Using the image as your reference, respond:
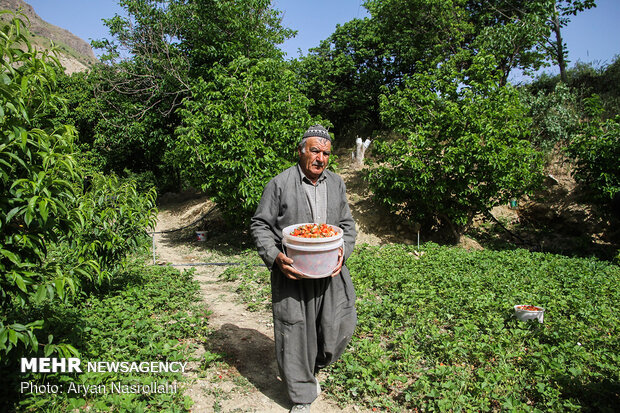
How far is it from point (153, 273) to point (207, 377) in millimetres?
3106

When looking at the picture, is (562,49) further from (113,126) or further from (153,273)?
(113,126)

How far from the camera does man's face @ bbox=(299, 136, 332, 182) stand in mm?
2920

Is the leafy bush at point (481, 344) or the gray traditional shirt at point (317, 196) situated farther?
the gray traditional shirt at point (317, 196)

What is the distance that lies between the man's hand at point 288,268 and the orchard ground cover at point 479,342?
1132mm

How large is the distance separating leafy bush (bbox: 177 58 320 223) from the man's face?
5.30 meters

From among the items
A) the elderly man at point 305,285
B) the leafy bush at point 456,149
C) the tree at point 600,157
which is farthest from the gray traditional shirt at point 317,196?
the tree at point 600,157

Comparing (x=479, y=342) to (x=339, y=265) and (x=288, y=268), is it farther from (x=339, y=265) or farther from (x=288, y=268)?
(x=288, y=268)

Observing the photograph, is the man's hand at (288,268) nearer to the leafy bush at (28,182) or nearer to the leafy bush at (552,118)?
the leafy bush at (28,182)

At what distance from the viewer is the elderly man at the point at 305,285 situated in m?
2.87

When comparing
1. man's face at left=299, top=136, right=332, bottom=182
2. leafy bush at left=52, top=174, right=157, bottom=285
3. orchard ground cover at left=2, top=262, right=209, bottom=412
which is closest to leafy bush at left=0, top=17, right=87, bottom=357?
orchard ground cover at left=2, top=262, right=209, bottom=412

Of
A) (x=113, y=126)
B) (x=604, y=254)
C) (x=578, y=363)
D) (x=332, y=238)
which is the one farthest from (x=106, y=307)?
(x=113, y=126)

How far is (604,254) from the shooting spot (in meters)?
9.59

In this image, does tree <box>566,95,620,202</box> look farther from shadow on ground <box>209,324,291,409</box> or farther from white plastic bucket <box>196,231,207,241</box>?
white plastic bucket <box>196,231,207,241</box>

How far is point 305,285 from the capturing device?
292 cm
